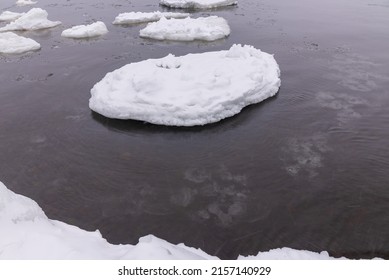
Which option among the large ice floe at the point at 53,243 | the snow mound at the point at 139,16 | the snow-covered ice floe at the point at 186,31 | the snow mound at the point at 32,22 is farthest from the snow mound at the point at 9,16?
the large ice floe at the point at 53,243

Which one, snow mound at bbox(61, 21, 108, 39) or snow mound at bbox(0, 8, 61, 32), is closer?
snow mound at bbox(61, 21, 108, 39)

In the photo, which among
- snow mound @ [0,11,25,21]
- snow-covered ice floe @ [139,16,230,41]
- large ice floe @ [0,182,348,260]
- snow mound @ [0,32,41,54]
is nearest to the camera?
large ice floe @ [0,182,348,260]

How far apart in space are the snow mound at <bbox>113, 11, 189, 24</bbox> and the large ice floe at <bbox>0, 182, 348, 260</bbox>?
22526mm

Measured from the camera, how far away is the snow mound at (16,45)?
23672 millimetres

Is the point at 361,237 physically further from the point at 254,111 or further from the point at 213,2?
the point at 213,2

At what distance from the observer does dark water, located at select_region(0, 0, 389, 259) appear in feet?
33.5

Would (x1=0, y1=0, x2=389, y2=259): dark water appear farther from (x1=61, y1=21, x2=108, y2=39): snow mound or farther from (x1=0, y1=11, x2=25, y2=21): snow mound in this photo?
(x1=0, y1=11, x2=25, y2=21): snow mound

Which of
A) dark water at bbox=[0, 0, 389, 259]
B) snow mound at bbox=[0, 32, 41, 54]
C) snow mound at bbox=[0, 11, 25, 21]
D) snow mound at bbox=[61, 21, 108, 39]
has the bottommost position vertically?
dark water at bbox=[0, 0, 389, 259]

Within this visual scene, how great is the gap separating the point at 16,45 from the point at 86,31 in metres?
4.72

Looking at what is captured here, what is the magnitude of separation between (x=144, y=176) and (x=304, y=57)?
13932 mm

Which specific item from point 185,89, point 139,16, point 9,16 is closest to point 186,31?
point 139,16

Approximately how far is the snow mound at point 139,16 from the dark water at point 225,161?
7.50 metres

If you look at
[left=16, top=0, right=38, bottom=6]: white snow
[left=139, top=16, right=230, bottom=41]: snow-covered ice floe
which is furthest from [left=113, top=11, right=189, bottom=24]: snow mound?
[left=16, top=0, right=38, bottom=6]: white snow

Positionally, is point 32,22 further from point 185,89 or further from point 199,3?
point 185,89
